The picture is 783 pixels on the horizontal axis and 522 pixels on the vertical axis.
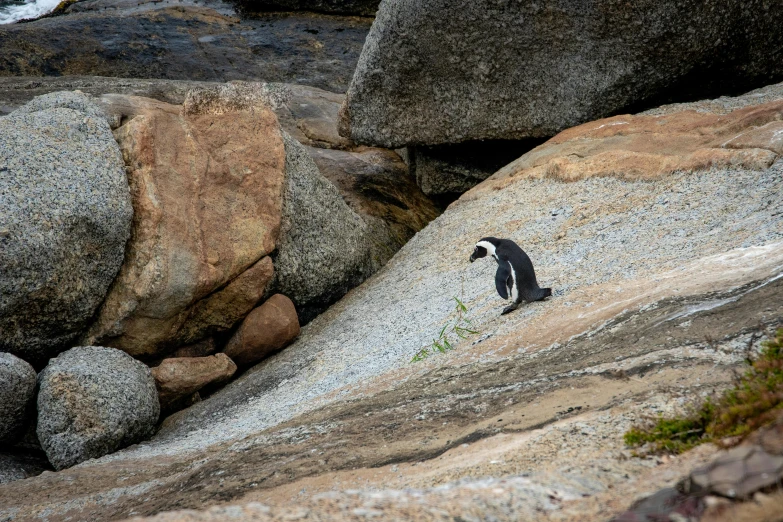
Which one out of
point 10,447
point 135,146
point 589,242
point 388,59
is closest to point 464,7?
point 388,59

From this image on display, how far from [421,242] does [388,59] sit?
2454 millimetres

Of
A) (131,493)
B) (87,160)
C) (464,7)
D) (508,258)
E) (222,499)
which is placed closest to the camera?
(222,499)

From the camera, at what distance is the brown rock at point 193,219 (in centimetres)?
760

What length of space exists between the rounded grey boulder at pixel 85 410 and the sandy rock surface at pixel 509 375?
10.1 inches

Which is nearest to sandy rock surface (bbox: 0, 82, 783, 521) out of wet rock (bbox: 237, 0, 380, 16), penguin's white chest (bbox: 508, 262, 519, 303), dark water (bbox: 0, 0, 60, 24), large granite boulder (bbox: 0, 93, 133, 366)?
penguin's white chest (bbox: 508, 262, 519, 303)

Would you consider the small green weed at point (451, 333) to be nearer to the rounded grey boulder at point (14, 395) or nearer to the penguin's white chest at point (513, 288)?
the penguin's white chest at point (513, 288)

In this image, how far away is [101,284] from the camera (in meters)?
7.49

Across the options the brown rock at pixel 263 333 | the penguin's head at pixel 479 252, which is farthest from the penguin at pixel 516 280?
the brown rock at pixel 263 333

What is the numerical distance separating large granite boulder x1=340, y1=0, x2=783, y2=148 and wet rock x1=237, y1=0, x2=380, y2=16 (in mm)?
6369

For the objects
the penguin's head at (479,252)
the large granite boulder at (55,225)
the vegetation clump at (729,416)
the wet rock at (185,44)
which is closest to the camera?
the vegetation clump at (729,416)

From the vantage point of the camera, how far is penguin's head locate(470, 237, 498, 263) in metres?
7.24

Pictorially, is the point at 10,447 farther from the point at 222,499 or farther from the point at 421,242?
the point at 421,242

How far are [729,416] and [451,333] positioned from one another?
3.85m

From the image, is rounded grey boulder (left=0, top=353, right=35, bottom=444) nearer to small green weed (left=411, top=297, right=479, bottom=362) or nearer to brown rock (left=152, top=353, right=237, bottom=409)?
brown rock (left=152, top=353, right=237, bottom=409)
